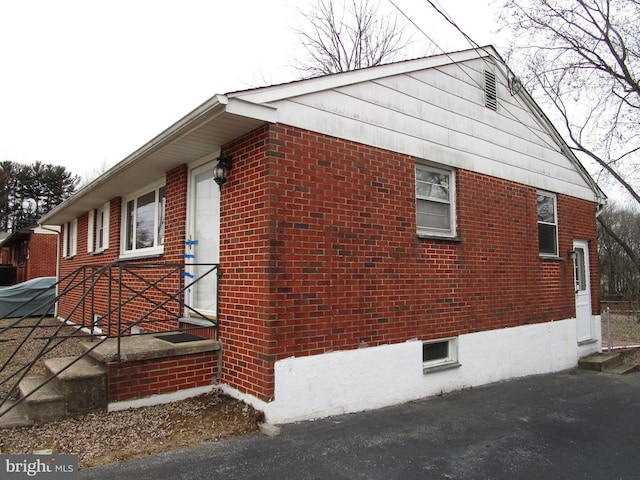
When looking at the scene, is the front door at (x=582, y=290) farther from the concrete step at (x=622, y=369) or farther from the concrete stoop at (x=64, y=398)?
the concrete stoop at (x=64, y=398)

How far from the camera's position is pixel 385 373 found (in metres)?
5.40

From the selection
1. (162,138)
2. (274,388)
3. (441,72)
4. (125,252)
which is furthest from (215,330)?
(441,72)

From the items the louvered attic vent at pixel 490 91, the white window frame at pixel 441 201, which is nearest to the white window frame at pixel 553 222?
the louvered attic vent at pixel 490 91

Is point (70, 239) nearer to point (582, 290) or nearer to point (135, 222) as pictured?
point (135, 222)

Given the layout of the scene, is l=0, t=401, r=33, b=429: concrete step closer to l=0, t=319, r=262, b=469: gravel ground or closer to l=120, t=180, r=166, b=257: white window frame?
l=0, t=319, r=262, b=469: gravel ground

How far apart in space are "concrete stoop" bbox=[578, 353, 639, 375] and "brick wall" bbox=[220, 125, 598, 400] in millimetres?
2970

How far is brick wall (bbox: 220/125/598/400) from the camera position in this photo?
4.66 metres

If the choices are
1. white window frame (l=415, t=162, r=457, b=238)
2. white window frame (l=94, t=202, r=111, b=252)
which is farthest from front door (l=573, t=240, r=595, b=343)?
white window frame (l=94, t=202, r=111, b=252)

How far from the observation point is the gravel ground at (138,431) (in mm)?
3793

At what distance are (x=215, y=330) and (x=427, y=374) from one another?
8.87ft

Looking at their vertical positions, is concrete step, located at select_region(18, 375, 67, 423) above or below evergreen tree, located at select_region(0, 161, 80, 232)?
below

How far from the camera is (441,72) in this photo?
6.66 m

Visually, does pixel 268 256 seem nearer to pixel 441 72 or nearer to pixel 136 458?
pixel 136 458

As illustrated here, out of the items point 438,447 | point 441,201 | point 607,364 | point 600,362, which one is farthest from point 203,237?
point 607,364
